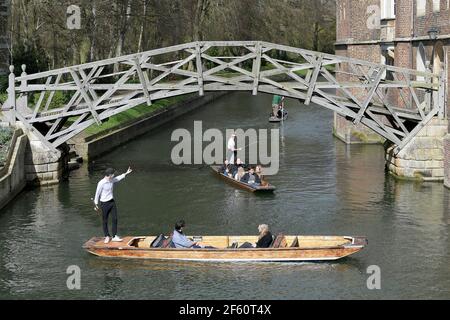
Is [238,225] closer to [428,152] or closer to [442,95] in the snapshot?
[428,152]

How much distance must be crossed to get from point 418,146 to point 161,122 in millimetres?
22186

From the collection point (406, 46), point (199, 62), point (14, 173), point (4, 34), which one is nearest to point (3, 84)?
point (4, 34)

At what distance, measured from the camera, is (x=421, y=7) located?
3045 cm

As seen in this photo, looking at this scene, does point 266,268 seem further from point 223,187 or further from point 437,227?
point 223,187

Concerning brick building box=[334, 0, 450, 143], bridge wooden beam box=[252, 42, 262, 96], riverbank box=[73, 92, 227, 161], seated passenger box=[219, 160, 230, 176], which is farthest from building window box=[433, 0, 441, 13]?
riverbank box=[73, 92, 227, 161]

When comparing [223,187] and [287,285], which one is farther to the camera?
[223,187]

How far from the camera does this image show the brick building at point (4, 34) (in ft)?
150

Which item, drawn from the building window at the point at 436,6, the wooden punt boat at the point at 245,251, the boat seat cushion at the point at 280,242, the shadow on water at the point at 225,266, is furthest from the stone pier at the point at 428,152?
the boat seat cushion at the point at 280,242

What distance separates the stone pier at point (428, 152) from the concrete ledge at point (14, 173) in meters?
12.7

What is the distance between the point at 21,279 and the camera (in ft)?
58.1

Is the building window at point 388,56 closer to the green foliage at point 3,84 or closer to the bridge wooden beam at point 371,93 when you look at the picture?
the bridge wooden beam at point 371,93

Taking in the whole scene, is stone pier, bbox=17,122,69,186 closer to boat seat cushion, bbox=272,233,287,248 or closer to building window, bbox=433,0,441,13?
boat seat cushion, bbox=272,233,287,248

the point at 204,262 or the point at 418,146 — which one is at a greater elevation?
the point at 418,146
